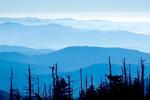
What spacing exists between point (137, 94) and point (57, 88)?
1660 centimetres

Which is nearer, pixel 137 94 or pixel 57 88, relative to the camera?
pixel 137 94

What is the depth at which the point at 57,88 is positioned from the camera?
64.3 metres

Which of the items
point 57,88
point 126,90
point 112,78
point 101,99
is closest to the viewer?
point 101,99

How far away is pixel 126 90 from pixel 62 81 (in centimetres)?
1686

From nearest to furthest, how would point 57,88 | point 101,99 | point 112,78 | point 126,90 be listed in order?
point 101,99, point 126,90, point 112,78, point 57,88

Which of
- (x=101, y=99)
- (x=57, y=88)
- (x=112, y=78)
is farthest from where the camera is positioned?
(x=57, y=88)

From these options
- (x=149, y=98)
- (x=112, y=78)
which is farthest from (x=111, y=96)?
(x=112, y=78)

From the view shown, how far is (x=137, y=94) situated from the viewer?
50062 millimetres

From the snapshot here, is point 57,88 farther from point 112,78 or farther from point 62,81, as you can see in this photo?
point 112,78

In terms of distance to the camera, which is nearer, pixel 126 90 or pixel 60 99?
pixel 126 90

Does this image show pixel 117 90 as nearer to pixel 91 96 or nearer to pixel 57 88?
pixel 91 96

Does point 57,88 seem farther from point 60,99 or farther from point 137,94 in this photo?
point 137,94

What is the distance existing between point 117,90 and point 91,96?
153 inches

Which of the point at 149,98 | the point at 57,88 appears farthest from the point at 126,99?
the point at 57,88
